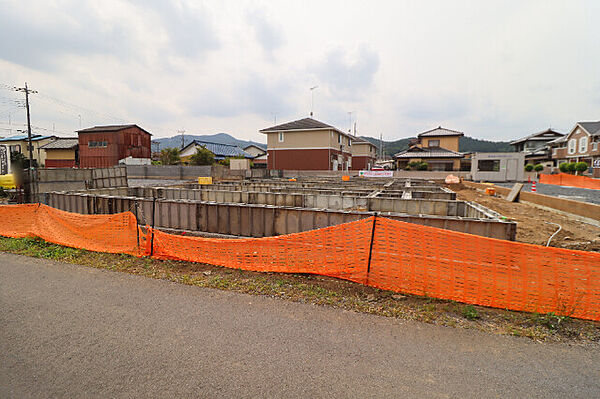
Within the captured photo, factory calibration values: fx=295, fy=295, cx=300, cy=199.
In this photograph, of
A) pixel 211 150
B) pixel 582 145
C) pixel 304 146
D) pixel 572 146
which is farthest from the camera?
pixel 211 150

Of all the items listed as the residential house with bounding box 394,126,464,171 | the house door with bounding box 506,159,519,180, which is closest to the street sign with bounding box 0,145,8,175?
the house door with bounding box 506,159,519,180

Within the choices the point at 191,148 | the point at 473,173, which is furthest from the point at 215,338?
the point at 191,148

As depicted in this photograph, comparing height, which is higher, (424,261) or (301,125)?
(301,125)

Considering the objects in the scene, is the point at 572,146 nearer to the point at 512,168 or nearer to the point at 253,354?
the point at 512,168

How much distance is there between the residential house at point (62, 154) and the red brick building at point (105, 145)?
4.27 metres

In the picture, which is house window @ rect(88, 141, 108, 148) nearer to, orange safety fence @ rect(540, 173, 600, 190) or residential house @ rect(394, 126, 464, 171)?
residential house @ rect(394, 126, 464, 171)

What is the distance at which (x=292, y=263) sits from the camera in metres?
6.29

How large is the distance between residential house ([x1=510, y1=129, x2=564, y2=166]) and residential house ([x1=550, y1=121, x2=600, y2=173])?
Result: 7.60 m

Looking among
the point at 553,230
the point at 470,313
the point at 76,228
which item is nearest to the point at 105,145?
the point at 76,228

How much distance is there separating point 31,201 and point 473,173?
43.3m

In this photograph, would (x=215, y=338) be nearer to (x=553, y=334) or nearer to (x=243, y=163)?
(x=553, y=334)

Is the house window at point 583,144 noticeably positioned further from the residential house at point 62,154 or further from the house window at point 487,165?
the residential house at point 62,154

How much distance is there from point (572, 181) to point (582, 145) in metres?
21.9

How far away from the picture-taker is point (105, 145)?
167 feet
